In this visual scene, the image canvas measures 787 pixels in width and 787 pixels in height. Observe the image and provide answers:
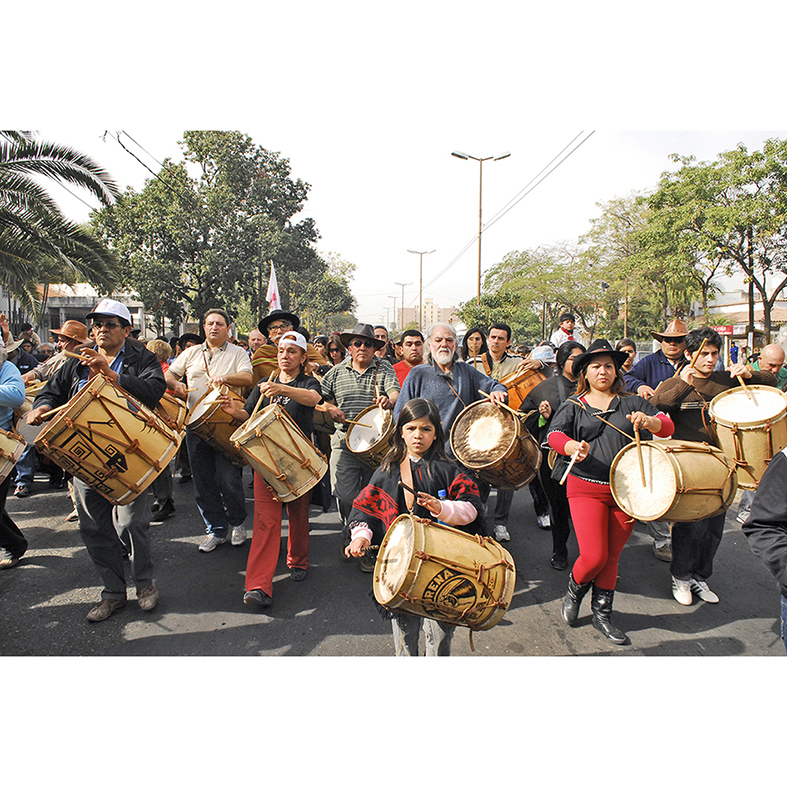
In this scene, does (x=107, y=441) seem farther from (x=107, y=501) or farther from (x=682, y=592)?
(x=682, y=592)

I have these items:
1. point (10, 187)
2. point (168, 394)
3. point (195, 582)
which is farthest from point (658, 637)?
point (10, 187)

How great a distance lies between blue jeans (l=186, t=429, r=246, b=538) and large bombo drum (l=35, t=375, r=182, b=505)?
4.67 ft

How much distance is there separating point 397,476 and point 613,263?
3530cm

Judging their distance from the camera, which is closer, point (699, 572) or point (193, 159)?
point (699, 572)

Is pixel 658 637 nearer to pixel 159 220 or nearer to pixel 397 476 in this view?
pixel 397 476

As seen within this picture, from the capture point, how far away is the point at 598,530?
342cm

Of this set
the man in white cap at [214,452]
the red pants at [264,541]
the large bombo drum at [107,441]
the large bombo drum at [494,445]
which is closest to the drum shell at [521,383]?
the large bombo drum at [494,445]

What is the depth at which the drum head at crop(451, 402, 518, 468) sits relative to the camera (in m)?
3.78

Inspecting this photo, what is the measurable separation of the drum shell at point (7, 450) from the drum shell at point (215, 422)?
1.22m

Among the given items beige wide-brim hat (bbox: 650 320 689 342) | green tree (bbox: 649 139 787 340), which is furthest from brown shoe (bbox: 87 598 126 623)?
green tree (bbox: 649 139 787 340)

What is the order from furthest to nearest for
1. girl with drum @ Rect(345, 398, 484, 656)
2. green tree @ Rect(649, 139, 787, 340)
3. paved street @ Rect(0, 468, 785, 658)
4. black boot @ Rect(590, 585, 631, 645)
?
1. green tree @ Rect(649, 139, 787, 340)
2. black boot @ Rect(590, 585, 631, 645)
3. paved street @ Rect(0, 468, 785, 658)
4. girl with drum @ Rect(345, 398, 484, 656)

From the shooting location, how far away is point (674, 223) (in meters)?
17.6

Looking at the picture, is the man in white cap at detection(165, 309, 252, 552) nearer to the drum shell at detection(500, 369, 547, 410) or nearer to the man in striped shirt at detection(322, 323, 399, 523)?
the man in striped shirt at detection(322, 323, 399, 523)

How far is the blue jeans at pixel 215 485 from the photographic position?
480cm
